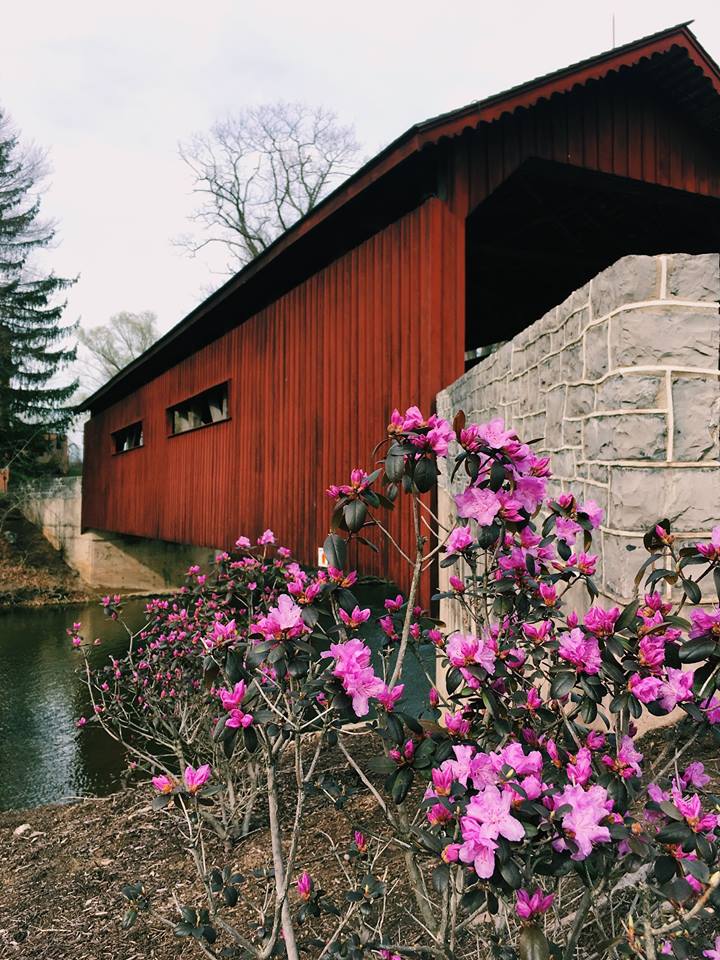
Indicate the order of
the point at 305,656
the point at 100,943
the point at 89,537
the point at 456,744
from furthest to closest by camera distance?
the point at 89,537 < the point at 100,943 < the point at 305,656 < the point at 456,744

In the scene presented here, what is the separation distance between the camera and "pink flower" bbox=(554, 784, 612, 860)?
0.99 metres

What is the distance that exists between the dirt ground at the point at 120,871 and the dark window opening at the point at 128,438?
10.3m

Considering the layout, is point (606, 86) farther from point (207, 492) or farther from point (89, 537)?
point (89, 537)

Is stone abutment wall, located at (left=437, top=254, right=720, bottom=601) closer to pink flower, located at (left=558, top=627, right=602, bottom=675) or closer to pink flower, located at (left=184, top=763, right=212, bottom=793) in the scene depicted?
pink flower, located at (left=558, top=627, right=602, bottom=675)

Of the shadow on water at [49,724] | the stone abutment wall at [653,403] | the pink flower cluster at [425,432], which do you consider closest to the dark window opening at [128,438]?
the shadow on water at [49,724]

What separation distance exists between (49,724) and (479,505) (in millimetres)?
7649

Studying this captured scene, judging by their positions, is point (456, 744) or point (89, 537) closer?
point (456, 744)

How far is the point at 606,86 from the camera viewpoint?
566 centimetres

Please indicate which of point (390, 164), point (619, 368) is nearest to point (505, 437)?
point (619, 368)

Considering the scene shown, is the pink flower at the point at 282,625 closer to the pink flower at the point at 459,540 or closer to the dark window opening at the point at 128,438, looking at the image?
the pink flower at the point at 459,540

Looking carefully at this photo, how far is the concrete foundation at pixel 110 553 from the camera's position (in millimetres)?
17469

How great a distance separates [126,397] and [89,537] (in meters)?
5.31

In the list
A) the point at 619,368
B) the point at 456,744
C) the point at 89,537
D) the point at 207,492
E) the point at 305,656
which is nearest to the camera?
the point at 456,744

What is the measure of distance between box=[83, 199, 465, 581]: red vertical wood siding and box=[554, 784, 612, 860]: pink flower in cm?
391
